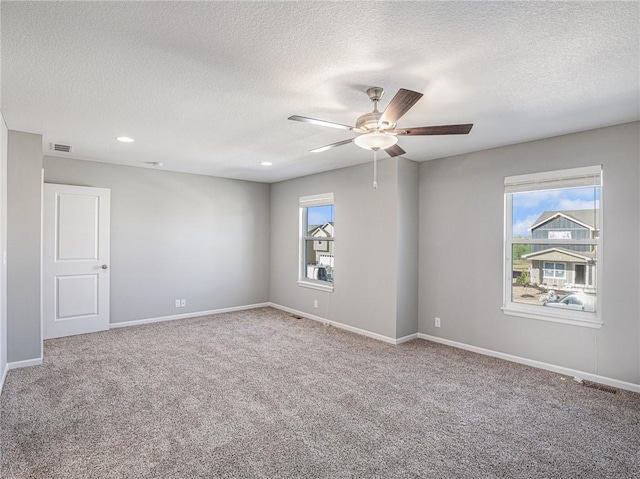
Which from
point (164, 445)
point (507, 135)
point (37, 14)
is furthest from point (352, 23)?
point (164, 445)

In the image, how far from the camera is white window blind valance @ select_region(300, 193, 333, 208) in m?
5.62

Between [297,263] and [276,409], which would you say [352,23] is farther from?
[297,263]

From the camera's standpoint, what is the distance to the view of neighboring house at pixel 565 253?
11.4ft

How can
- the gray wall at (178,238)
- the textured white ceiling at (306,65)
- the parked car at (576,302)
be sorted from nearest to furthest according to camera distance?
the textured white ceiling at (306,65) < the parked car at (576,302) < the gray wall at (178,238)

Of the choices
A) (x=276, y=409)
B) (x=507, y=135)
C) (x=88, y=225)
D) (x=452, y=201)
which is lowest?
(x=276, y=409)

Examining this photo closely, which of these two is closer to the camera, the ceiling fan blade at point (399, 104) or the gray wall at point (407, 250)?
the ceiling fan blade at point (399, 104)

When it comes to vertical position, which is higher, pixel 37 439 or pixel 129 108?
pixel 129 108

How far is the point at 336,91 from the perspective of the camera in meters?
2.56

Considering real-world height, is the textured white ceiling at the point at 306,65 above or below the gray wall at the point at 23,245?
above

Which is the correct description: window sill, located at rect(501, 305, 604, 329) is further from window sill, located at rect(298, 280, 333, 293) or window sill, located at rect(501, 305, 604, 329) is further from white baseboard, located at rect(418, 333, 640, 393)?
window sill, located at rect(298, 280, 333, 293)

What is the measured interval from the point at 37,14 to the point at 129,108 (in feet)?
4.15

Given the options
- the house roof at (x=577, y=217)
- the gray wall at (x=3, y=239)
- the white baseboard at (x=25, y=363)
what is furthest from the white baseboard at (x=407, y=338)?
the gray wall at (x=3, y=239)

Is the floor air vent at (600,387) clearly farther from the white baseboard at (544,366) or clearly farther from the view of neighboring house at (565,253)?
the view of neighboring house at (565,253)

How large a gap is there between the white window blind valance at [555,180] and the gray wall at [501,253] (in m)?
0.06
